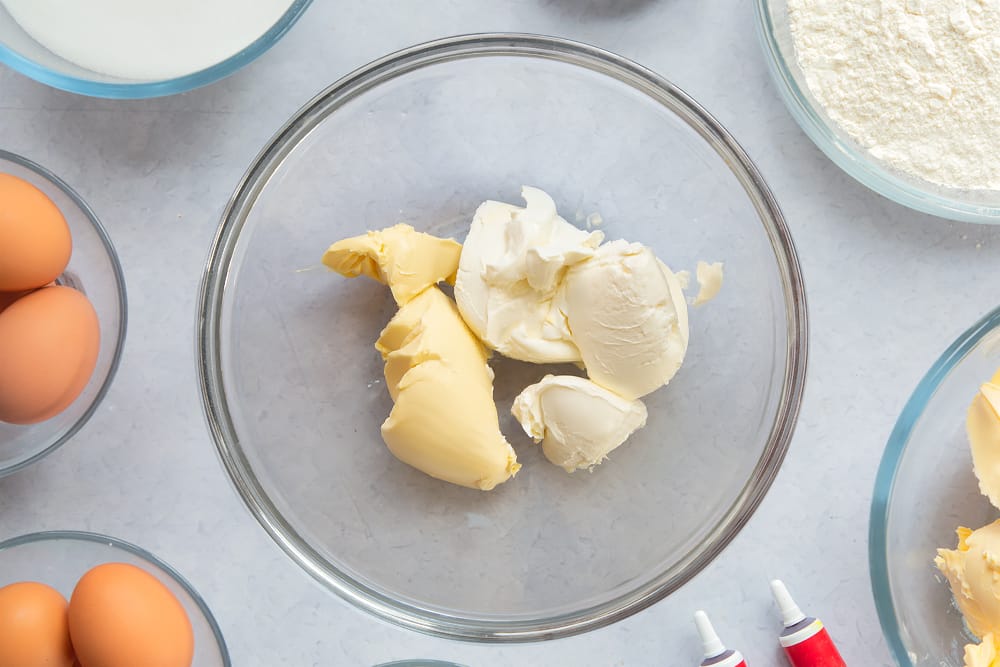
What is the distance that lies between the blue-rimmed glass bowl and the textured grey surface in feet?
0.14

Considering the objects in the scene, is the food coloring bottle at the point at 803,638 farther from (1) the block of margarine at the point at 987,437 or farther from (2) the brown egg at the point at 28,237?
(2) the brown egg at the point at 28,237

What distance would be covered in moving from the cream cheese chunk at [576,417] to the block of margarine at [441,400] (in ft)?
0.14

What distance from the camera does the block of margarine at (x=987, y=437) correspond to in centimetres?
93

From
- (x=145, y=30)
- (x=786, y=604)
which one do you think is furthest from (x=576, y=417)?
(x=145, y=30)

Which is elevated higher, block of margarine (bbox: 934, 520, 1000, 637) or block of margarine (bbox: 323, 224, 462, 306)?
block of margarine (bbox: 323, 224, 462, 306)

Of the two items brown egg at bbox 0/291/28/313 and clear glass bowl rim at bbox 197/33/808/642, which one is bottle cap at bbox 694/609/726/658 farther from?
brown egg at bbox 0/291/28/313

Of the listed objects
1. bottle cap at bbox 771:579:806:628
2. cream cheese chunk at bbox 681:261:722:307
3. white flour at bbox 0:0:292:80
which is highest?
white flour at bbox 0:0:292:80

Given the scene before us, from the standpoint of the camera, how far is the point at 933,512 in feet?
3.33

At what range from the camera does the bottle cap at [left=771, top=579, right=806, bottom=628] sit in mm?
984

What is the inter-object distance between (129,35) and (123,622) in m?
0.64

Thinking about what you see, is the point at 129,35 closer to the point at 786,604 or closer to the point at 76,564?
the point at 76,564

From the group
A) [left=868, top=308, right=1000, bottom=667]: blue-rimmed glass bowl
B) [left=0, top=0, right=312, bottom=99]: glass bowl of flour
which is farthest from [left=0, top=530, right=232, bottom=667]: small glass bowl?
[left=868, top=308, right=1000, bottom=667]: blue-rimmed glass bowl

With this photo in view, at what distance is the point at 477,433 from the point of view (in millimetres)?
918

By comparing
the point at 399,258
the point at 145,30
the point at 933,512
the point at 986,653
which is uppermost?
the point at 145,30
